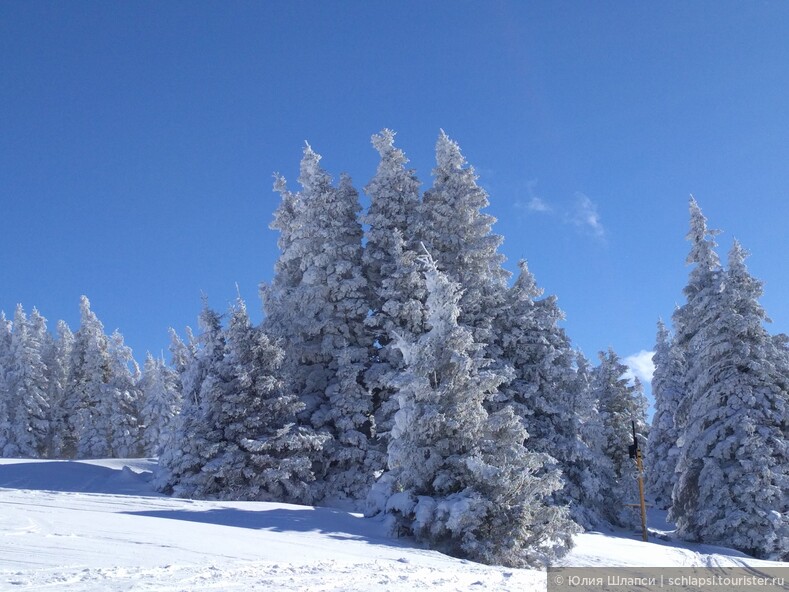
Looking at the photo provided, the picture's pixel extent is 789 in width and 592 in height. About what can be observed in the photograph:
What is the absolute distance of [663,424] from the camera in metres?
40.5

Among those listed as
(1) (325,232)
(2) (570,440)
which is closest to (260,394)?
(1) (325,232)

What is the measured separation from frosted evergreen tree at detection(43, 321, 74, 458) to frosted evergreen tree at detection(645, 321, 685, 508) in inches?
1957

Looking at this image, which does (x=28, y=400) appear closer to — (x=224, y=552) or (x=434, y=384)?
(x=434, y=384)

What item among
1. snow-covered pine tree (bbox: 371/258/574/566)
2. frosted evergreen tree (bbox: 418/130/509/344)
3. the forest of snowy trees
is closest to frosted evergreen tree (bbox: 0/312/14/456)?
the forest of snowy trees

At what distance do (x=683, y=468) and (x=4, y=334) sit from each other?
61746 mm

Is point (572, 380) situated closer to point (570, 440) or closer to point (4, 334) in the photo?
point (570, 440)

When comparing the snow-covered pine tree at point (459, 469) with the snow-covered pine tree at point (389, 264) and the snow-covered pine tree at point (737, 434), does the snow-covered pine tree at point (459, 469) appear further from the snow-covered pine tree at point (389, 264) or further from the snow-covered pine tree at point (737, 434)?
the snow-covered pine tree at point (737, 434)

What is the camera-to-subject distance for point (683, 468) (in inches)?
981

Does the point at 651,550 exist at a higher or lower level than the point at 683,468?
lower

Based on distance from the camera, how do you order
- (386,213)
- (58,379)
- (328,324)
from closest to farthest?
(328,324) < (386,213) < (58,379)

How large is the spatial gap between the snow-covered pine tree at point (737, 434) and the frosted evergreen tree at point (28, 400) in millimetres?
47849

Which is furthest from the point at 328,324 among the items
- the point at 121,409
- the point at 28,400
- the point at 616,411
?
the point at 28,400

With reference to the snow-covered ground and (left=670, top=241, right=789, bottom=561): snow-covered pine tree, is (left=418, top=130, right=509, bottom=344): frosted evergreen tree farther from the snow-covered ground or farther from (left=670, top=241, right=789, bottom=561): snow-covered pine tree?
the snow-covered ground

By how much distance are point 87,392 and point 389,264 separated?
39.4 meters
